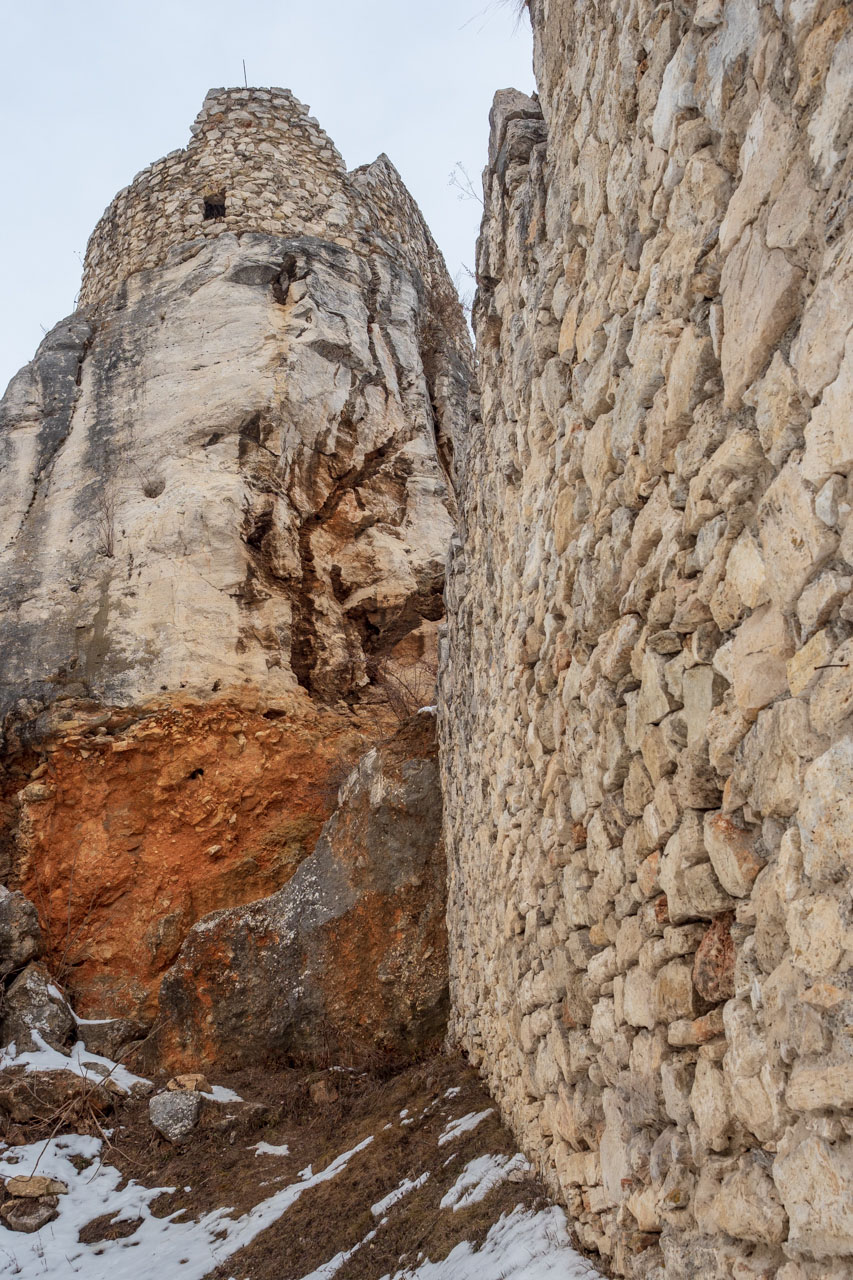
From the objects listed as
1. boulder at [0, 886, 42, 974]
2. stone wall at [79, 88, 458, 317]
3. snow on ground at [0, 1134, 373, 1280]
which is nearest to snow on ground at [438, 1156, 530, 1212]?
snow on ground at [0, 1134, 373, 1280]

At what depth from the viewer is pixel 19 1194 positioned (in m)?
5.49

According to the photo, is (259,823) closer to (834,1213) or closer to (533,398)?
(533,398)

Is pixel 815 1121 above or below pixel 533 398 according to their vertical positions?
below

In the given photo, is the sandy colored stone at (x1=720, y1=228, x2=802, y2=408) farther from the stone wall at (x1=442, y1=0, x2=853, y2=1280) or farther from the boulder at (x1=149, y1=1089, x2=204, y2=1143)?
the boulder at (x1=149, y1=1089, x2=204, y2=1143)

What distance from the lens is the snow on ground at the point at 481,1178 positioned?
11.6 ft

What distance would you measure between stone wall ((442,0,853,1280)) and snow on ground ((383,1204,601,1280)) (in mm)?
99

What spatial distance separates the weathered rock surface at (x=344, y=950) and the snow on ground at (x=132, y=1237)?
138 centimetres

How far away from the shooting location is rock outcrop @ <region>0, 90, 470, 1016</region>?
8859 mm

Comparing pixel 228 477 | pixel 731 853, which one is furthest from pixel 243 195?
pixel 731 853

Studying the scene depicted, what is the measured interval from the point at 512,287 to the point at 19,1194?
5948 millimetres

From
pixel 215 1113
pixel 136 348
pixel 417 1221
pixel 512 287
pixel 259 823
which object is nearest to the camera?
pixel 417 1221

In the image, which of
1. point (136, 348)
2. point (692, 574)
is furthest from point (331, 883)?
point (136, 348)

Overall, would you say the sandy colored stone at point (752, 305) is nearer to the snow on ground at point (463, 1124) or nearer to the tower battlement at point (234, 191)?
the snow on ground at point (463, 1124)

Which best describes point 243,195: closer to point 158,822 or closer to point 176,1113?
point 158,822
